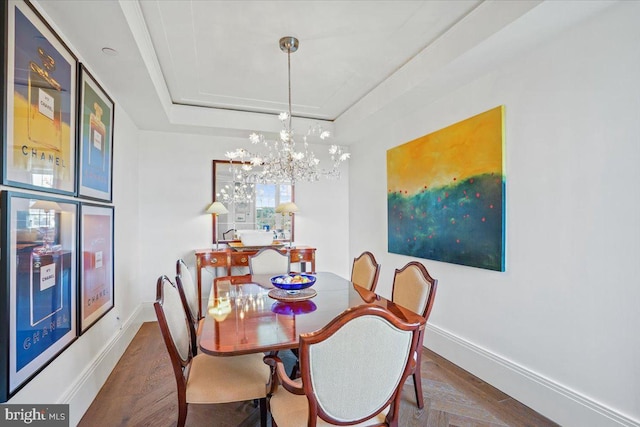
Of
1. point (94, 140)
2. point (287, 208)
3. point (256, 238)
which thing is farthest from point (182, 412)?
point (287, 208)

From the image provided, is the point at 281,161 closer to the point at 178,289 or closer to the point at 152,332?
the point at 178,289

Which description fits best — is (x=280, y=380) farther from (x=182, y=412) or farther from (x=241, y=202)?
(x=241, y=202)

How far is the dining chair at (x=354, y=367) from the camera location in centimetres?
114

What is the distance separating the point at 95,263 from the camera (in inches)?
93.4

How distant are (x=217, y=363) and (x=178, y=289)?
1.88 feet

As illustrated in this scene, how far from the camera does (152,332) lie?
3.47m

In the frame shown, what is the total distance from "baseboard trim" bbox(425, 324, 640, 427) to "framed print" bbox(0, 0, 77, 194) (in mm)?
3250

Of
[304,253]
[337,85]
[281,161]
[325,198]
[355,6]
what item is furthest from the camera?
[325,198]

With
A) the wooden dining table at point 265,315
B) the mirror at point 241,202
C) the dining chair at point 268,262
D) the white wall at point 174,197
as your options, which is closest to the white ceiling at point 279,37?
the white wall at point 174,197

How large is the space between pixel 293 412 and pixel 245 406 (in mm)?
963

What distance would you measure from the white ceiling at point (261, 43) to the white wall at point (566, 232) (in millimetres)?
294

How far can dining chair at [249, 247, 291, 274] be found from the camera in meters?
3.20

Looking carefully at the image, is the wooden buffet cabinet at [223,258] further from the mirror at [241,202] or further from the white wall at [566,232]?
the white wall at [566,232]

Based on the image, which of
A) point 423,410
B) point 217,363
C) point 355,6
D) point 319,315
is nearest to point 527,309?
point 423,410
